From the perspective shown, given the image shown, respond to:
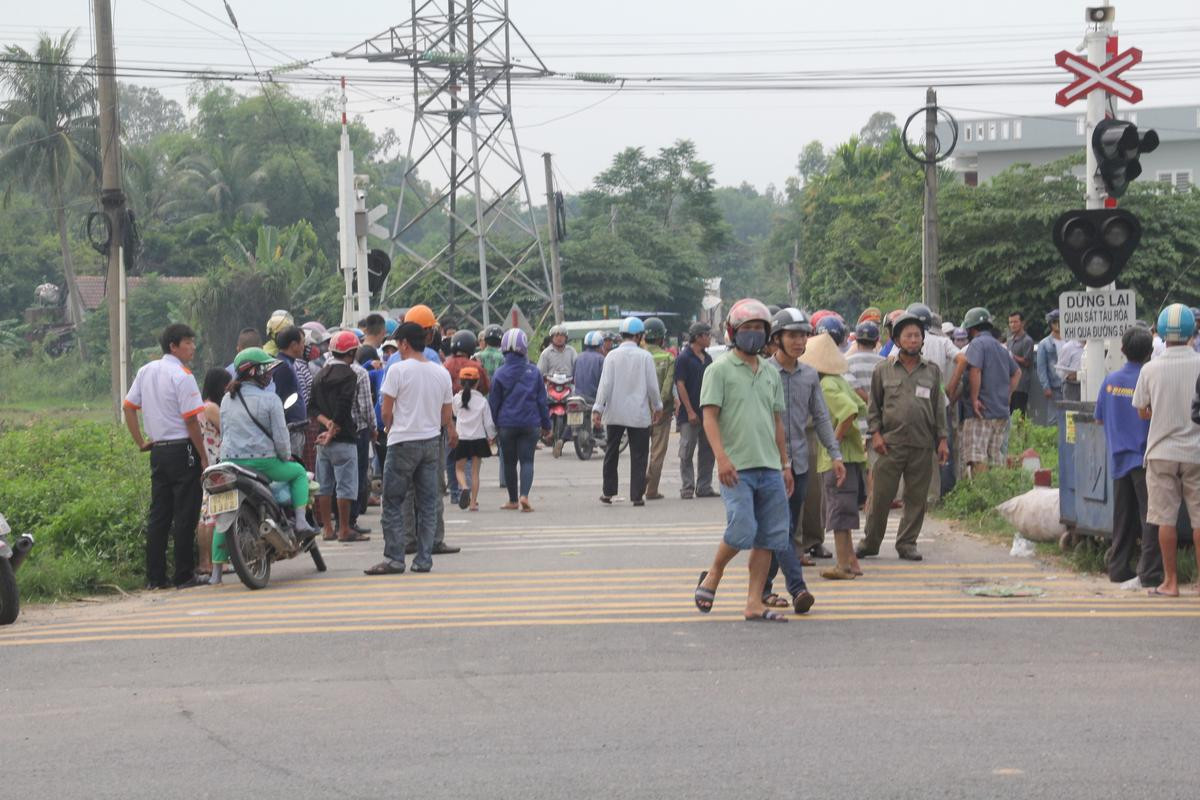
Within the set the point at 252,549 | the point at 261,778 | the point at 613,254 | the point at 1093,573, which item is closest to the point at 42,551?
the point at 252,549

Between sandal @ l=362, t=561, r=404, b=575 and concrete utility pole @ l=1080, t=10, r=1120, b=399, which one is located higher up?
concrete utility pole @ l=1080, t=10, r=1120, b=399

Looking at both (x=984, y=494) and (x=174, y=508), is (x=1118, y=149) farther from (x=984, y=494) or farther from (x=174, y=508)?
(x=174, y=508)

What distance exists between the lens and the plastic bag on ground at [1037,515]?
500 inches

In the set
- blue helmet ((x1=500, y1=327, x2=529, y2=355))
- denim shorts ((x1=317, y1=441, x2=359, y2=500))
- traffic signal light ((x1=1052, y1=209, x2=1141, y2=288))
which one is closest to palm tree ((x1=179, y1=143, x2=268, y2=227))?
blue helmet ((x1=500, y1=327, x2=529, y2=355))

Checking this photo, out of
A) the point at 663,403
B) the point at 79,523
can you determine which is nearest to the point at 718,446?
the point at 79,523

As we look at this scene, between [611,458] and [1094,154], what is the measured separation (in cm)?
648

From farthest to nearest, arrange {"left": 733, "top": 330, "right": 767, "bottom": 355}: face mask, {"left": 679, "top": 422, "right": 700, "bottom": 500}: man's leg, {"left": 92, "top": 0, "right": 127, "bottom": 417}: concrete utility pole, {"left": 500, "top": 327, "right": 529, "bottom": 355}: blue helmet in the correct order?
{"left": 92, "top": 0, "right": 127, "bottom": 417}: concrete utility pole < {"left": 679, "top": 422, "right": 700, "bottom": 500}: man's leg < {"left": 500, "top": 327, "right": 529, "bottom": 355}: blue helmet < {"left": 733, "top": 330, "right": 767, "bottom": 355}: face mask

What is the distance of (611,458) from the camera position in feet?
56.4

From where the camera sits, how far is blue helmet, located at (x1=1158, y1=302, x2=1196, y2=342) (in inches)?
415

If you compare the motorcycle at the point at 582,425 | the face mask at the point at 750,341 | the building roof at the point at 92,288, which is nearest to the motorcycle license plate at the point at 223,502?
the face mask at the point at 750,341

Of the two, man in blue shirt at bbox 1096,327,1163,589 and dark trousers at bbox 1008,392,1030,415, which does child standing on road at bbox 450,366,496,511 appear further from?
dark trousers at bbox 1008,392,1030,415

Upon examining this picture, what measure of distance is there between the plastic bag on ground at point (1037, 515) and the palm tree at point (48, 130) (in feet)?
164

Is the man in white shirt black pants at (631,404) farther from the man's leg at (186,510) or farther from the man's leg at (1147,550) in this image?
the man's leg at (1147,550)

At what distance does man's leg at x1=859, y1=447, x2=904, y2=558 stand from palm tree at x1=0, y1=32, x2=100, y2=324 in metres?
50.1
